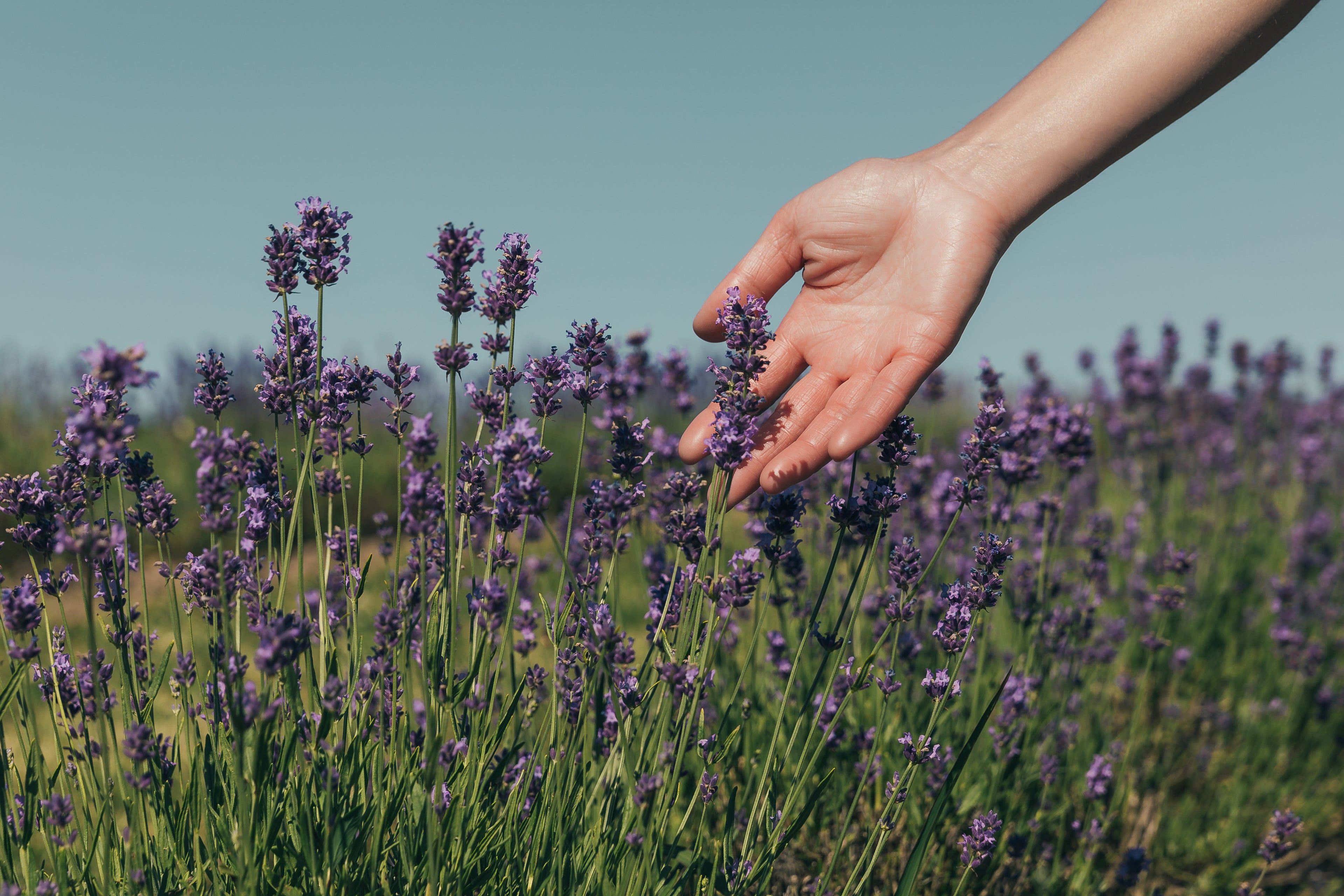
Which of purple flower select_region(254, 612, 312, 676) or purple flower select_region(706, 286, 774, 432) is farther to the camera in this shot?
purple flower select_region(706, 286, 774, 432)

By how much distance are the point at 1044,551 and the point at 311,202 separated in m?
2.52

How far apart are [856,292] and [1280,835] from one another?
2.37 m

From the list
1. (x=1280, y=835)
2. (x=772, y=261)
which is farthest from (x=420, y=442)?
(x=1280, y=835)

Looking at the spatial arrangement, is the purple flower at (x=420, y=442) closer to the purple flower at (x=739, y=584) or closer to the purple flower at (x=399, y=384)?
the purple flower at (x=399, y=384)

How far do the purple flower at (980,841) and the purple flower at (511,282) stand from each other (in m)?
1.73

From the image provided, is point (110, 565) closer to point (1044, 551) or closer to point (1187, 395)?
point (1044, 551)

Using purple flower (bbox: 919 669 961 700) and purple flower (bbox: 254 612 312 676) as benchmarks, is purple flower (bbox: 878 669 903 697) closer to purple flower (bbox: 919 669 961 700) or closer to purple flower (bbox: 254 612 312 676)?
purple flower (bbox: 919 669 961 700)

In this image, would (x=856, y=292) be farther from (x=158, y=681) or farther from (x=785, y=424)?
(x=158, y=681)

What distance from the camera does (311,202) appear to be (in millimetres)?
2084

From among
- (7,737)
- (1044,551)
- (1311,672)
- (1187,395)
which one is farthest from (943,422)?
(7,737)

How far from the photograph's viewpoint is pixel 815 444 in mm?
2359

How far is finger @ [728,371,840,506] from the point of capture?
2.40 metres

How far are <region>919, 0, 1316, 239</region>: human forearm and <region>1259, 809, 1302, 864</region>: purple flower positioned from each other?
7.22 ft

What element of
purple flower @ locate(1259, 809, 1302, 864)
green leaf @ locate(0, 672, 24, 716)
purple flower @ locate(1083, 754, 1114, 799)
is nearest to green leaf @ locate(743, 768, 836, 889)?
purple flower @ locate(1083, 754, 1114, 799)
